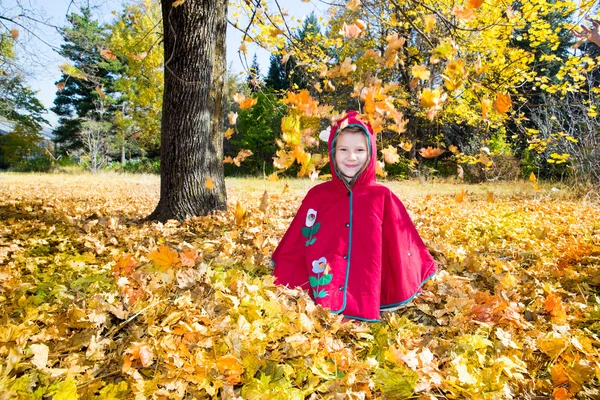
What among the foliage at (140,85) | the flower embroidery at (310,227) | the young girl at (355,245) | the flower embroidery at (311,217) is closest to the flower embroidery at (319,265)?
the young girl at (355,245)

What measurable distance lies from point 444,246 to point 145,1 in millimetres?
Result: 5148

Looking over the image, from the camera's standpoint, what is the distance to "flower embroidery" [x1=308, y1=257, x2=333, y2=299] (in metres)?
2.32

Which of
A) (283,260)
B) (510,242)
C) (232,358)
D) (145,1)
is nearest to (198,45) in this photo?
(145,1)

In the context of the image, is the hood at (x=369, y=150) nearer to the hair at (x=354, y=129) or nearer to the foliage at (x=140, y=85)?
the hair at (x=354, y=129)

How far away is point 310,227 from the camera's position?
262 centimetres

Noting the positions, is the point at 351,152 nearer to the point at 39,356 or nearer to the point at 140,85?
the point at 39,356

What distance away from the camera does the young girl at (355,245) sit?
2.34 metres

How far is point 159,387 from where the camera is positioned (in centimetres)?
159

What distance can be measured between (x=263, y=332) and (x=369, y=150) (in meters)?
1.30

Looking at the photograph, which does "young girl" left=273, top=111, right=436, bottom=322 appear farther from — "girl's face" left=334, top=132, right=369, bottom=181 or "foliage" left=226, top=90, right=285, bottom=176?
"foliage" left=226, top=90, right=285, bottom=176

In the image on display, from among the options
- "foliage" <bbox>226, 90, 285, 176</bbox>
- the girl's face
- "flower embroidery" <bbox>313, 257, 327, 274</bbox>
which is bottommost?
"flower embroidery" <bbox>313, 257, 327, 274</bbox>

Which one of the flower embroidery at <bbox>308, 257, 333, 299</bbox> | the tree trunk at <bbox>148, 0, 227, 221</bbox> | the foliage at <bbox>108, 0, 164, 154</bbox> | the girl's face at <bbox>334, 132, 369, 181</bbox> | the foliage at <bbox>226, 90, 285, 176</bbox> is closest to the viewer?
the flower embroidery at <bbox>308, 257, 333, 299</bbox>

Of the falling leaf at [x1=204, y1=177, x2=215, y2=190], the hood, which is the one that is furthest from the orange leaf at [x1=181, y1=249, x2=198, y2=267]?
the falling leaf at [x1=204, y1=177, x2=215, y2=190]

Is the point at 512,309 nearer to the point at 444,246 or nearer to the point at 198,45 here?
the point at 444,246
